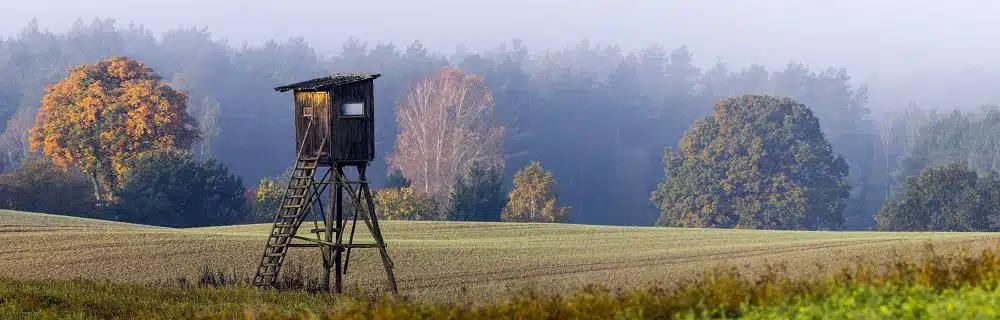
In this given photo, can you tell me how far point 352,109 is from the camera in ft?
96.5

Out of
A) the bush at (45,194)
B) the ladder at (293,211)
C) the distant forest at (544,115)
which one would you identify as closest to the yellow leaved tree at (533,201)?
the bush at (45,194)

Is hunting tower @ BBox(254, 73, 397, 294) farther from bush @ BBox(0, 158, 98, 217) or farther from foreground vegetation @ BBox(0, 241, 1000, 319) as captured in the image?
bush @ BBox(0, 158, 98, 217)

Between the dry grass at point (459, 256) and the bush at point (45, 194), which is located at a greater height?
the bush at point (45, 194)

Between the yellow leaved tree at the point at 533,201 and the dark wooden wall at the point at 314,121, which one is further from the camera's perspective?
the yellow leaved tree at the point at 533,201

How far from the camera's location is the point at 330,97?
95.3 feet

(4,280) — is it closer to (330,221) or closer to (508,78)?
(330,221)

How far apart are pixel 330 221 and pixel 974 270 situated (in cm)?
1763

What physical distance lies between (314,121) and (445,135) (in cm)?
6885

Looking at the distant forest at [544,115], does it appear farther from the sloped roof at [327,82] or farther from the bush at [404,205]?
the sloped roof at [327,82]

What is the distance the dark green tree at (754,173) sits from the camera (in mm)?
81688

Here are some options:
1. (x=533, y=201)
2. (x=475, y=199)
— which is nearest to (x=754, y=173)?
(x=533, y=201)

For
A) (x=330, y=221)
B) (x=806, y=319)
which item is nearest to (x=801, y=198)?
(x=330, y=221)

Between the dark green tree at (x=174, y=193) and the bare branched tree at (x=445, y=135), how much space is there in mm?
23057

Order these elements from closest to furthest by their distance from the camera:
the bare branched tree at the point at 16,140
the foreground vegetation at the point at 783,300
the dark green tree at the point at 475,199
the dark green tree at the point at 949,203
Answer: the foreground vegetation at the point at 783,300 < the dark green tree at the point at 949,203 < the dark green tree at the point at 475,199 < the bare branched tree at the point at 16,140
